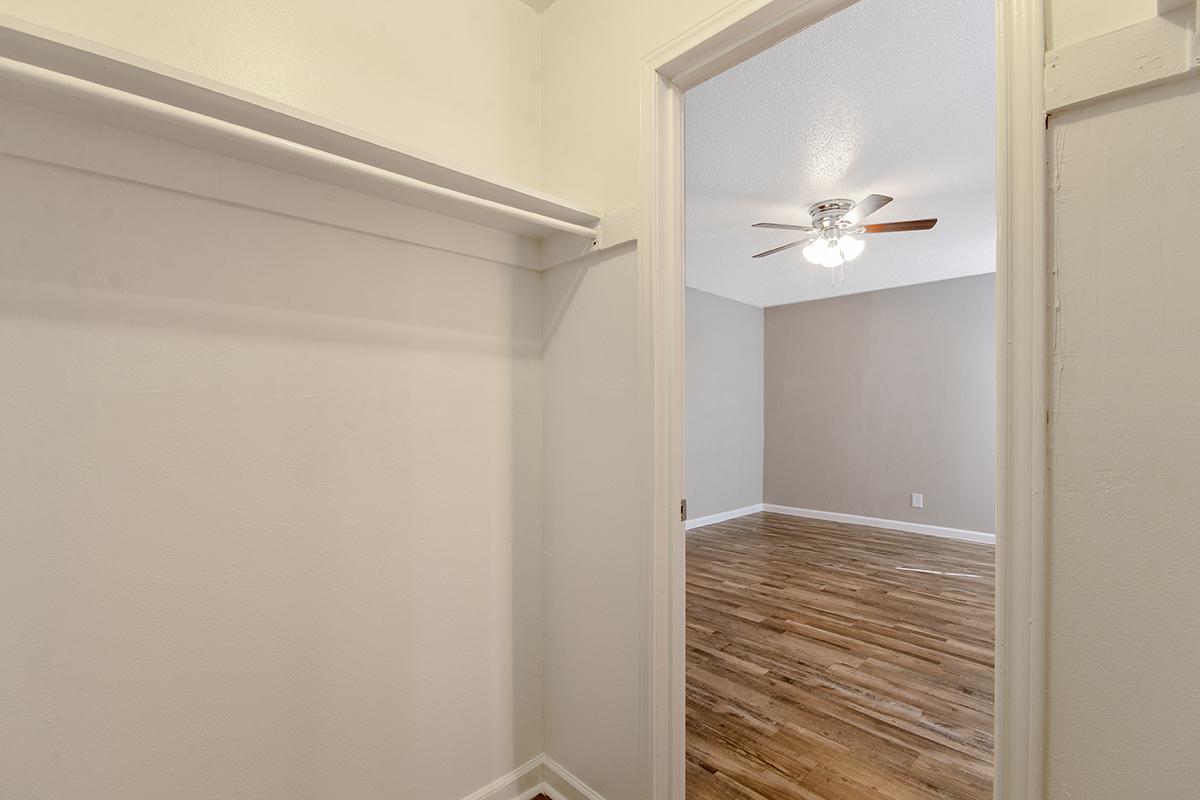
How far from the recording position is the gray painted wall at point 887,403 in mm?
4953

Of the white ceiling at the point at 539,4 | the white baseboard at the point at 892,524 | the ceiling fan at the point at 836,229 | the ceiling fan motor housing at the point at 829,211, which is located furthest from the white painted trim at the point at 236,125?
the white baseboard at the point at 892,524

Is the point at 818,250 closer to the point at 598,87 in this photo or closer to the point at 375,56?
the point at 598,87

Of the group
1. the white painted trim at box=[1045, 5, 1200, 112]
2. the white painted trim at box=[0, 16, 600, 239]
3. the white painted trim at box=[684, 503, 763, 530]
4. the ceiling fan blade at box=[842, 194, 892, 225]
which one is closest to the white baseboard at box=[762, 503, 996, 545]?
the white painted trim at box=[684, 503, 763, 530]

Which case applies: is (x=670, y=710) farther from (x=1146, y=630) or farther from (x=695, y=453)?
(x=695, y=453)

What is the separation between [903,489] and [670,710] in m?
4.89

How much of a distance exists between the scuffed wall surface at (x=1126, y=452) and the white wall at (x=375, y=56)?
122 cm

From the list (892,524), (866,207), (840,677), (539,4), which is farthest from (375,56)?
(892,524)

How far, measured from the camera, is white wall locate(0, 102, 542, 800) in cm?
100

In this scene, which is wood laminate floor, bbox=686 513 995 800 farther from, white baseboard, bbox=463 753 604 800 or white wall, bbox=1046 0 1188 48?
white wall, bbox=1046 0 1188 48

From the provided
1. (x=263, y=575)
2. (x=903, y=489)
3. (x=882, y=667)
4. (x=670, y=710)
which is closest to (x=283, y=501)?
(x=263, y=575)

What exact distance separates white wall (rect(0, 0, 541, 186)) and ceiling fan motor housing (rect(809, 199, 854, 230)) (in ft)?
6.69

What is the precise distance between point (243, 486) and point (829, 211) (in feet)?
10.6

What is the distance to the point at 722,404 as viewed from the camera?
226 inches

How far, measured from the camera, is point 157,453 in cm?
111
